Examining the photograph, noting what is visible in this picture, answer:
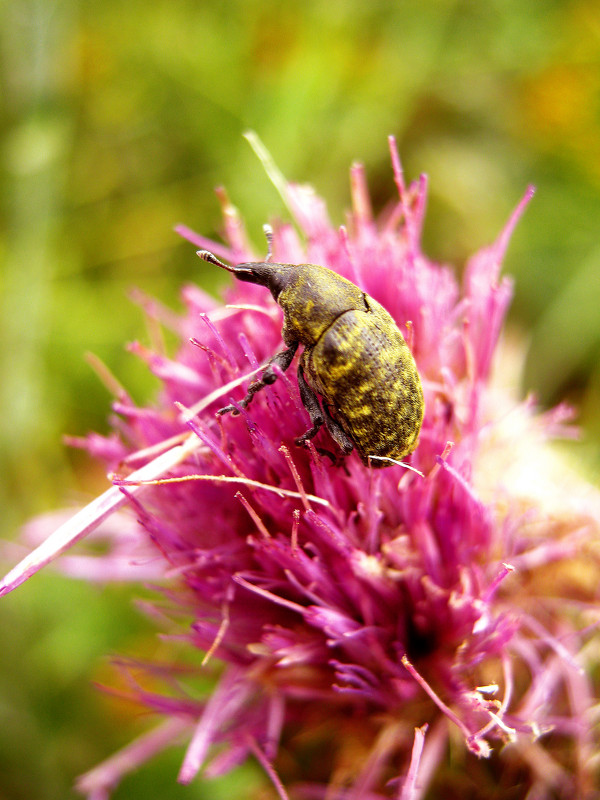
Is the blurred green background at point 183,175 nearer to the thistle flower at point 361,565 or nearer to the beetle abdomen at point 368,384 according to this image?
the thistle flower at point 361,565

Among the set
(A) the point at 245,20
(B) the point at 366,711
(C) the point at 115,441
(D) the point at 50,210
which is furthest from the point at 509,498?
(A) the point at 245,20

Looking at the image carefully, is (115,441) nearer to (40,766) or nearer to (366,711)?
(366,711)

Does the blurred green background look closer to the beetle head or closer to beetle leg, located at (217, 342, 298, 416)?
the beetle head

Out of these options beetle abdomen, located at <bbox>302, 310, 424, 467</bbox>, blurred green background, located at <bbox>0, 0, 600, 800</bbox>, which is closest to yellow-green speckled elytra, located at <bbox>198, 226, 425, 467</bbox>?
beetle abdomen, located at <bbox>302, 310, 424, 467</bbox>

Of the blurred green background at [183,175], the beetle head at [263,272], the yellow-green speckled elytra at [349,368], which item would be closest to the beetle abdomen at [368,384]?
the yellow-green speckled elytra at [349,368]

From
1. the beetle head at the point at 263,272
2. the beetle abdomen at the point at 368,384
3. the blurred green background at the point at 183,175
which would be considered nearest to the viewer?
the beetle abdomen at the point at 368,384
